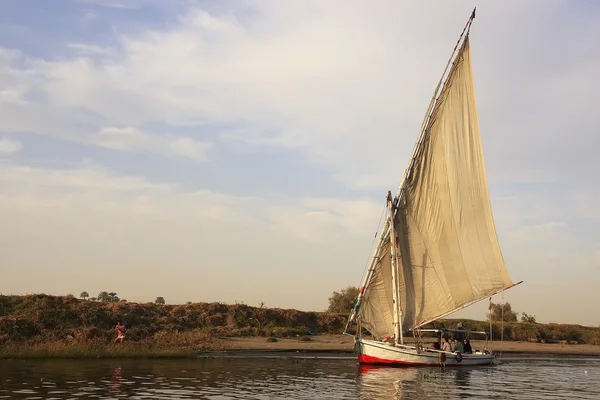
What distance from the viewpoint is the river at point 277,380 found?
26.5 metres

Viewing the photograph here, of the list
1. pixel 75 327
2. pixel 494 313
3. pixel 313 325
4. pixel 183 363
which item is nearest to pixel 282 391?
pixel 183 363

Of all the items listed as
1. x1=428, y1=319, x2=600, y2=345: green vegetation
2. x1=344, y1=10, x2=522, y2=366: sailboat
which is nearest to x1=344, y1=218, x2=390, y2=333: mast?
Answer: x1=344, y1=10, x2=522, y2=366: sailboat

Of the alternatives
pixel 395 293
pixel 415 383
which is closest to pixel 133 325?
pixel 395 293

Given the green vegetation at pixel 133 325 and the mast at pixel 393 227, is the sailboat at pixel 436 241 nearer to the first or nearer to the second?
the mast at pixel 393 227

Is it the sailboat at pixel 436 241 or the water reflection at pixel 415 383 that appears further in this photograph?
the sailboat at pixel 436 241

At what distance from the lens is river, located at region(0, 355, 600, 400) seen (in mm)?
26500

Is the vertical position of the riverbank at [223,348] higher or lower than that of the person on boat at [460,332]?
lower

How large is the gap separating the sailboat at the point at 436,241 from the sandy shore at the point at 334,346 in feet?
30.2

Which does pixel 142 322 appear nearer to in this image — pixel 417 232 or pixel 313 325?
pixel 313 325

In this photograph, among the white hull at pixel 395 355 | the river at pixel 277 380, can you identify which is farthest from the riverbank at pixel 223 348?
the white hull at pixel 395 355

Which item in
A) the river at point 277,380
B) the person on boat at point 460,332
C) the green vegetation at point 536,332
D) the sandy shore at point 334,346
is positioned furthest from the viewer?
the green vegetation at point 536,332

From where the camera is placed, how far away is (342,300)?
78000 mm

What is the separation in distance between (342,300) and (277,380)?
4714cm

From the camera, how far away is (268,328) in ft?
187
